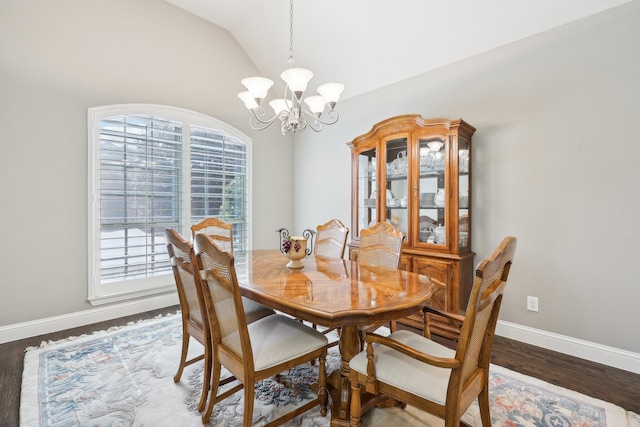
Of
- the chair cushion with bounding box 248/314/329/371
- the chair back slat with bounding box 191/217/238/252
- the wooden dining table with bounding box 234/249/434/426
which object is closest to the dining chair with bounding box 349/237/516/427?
the wooden dining table with bounding box 234/249/434/426

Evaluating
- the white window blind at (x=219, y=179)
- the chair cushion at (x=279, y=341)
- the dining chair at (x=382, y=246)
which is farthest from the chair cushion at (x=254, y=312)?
the white window blind at (x=219, y=179)

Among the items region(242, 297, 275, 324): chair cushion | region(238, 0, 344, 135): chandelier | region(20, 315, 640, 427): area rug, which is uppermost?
region(238, 0, 344, 135): chandelier

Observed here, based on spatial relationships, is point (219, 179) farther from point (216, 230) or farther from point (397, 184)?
point (397, 184)

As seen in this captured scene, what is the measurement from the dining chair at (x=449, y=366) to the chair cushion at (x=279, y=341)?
293 millimetres

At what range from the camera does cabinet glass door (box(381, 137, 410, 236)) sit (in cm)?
315

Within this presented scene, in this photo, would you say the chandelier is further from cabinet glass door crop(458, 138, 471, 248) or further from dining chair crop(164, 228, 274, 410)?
cabinet glass door crop(458, 138, 471, 248)

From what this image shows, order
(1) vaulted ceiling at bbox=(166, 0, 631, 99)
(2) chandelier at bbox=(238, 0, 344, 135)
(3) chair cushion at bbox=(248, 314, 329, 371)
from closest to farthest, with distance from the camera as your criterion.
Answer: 1. (3) chair cushion at bbox=(248, 314, 329, 371)
2. (2) chandelier at bbox=(238, 0, 344, 135)
3. (1) vaulted ceiling at bbox=(166, 0, 631, 99)

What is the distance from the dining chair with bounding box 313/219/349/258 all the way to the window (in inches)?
68.0

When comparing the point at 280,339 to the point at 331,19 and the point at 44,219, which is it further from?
the point at 331,19

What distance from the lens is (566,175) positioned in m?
2.51

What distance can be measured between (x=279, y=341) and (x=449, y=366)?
0.88 m

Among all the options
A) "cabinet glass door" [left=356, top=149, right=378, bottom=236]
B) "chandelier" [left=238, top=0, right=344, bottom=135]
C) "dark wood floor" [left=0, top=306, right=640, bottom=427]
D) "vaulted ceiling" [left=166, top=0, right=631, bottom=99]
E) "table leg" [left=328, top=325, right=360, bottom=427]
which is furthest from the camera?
"cabinet glass door" [left=356, top=149, right=378, bottom=236]

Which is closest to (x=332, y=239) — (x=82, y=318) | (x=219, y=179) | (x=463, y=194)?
(x=463, y=194)

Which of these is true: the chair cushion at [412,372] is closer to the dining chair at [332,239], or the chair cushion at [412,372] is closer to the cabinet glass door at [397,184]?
the dining chair at [332,239]
